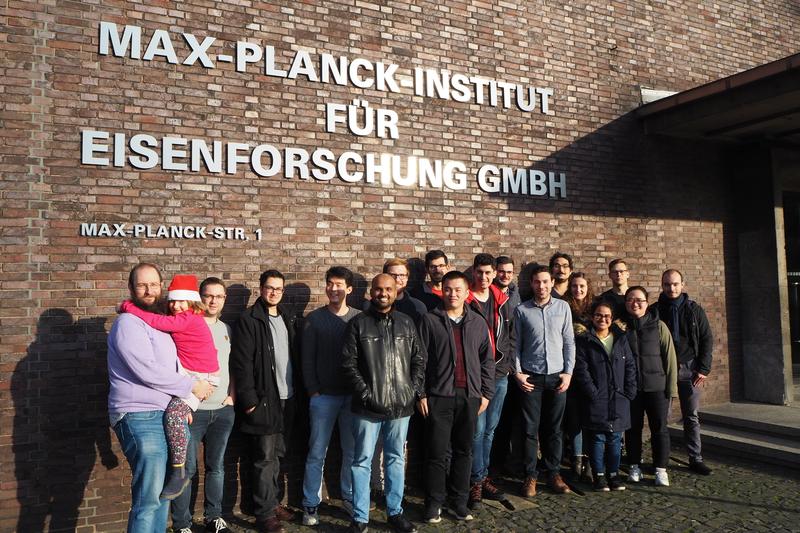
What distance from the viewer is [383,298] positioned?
14.9 ft

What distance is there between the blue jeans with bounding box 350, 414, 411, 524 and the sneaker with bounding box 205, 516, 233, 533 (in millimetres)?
1072

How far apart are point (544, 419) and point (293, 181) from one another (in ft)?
10.9

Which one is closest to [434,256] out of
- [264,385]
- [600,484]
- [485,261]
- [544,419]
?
[485,261]

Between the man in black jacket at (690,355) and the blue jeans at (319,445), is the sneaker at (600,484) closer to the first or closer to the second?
the man in black jacket at (690,355)

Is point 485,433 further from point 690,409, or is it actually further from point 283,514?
point 690,409

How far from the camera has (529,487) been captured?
5340 mm

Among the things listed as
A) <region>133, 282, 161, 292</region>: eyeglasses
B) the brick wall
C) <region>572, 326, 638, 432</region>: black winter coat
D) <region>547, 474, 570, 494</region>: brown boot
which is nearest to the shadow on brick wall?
the brick wall

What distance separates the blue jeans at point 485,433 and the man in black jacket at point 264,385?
170 cm

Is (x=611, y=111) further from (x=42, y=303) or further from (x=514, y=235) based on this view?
(x=42, y=303)

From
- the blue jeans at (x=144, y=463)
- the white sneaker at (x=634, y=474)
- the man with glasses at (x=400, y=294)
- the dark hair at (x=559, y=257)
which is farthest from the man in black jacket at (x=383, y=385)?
the white sneaker at (x=634, y=474)

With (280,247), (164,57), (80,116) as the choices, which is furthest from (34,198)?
(280,247)

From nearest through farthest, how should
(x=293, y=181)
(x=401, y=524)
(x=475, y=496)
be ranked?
(x=401, y=524), (x=475, y=496), (x=293, y=181)

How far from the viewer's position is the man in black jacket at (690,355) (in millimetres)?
5930

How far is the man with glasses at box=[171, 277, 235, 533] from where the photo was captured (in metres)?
4.58
